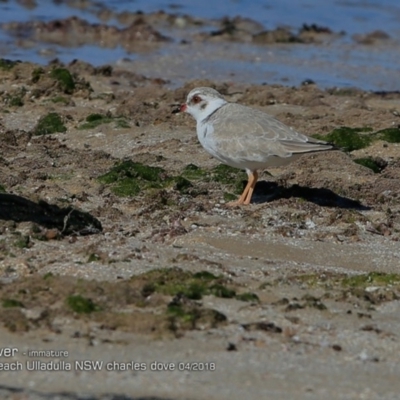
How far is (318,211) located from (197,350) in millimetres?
3208

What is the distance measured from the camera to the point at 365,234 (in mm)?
8203

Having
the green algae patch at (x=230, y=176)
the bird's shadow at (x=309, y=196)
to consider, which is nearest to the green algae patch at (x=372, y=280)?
the bird's shadow at (x=309, y=196)

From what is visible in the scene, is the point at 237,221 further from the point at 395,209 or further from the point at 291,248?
the point at 395,209

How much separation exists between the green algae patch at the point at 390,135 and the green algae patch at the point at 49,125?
3.21 metres

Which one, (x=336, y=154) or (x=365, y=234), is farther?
(x=336, y=154)

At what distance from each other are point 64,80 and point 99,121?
150 centimetres

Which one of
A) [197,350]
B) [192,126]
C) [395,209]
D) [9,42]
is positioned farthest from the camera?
[9,42]

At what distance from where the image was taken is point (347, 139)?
10.6 m

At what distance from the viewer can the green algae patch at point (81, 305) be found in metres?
5.95

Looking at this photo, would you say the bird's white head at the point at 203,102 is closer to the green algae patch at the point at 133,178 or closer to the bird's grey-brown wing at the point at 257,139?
the bird's grey-brown wing at the point at 257,139

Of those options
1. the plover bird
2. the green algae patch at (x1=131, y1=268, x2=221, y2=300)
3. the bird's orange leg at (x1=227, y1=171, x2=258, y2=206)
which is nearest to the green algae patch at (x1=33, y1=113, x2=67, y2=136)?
the plover bird

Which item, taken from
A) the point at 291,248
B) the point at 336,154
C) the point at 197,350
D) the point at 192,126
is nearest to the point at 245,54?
the point at 192,126

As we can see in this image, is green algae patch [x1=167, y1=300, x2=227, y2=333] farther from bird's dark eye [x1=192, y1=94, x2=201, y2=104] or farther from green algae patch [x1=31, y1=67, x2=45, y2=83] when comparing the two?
green algae patch [x1=31, y1=67, x2=45, y2=83]

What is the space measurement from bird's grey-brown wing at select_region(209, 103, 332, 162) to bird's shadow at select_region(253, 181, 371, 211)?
0.46m
